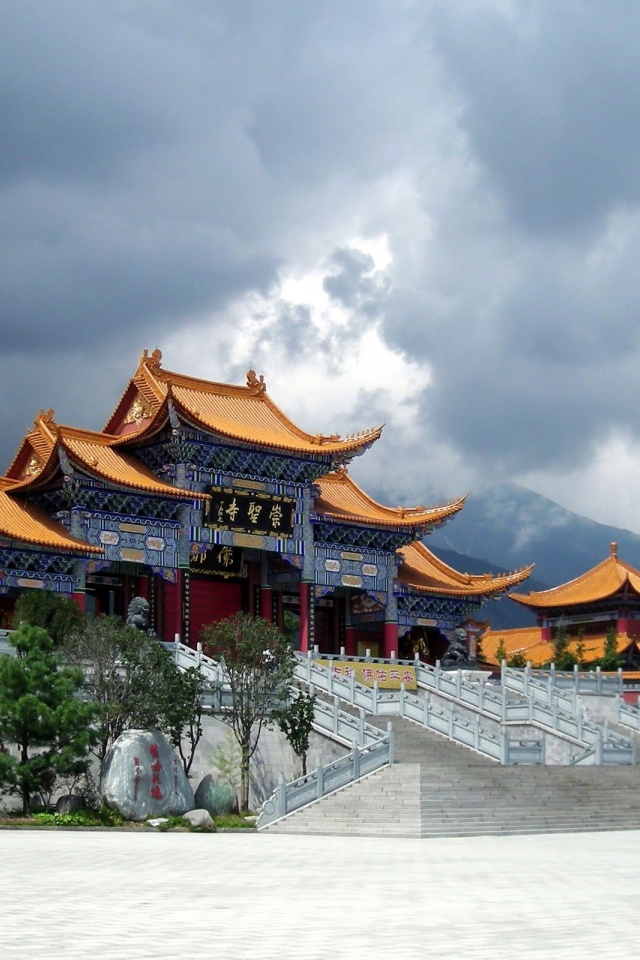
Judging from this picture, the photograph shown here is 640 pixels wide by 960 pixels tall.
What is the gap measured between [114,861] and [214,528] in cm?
2364

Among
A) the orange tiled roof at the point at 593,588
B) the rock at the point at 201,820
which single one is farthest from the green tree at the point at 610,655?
the rock at the point at 201,820

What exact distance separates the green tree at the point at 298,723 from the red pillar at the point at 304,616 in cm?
1210

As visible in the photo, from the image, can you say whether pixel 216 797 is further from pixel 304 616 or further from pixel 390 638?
pixel 390 638

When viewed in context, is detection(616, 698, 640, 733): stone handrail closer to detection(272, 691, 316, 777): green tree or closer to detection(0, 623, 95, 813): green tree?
detection(272, 691, 316, 777): green tree

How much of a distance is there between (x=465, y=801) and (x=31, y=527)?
16158 mm

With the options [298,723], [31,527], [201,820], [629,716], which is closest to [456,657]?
[629,716]

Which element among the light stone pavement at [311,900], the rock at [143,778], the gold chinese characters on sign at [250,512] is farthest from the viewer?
the gold chinese characters on sign at [250,512]

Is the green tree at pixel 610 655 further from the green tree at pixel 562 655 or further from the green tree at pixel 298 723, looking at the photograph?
the green tree at pixel 298 723

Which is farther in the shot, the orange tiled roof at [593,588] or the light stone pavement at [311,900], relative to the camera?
the orange tiled roof at [593,588]

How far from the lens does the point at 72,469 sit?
3747cm

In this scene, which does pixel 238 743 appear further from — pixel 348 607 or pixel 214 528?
pixel 348 607

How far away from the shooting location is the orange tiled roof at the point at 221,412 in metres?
41.7

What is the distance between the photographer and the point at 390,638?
45.0 metres

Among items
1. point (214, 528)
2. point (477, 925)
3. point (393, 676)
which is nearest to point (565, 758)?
point (393, 676)
